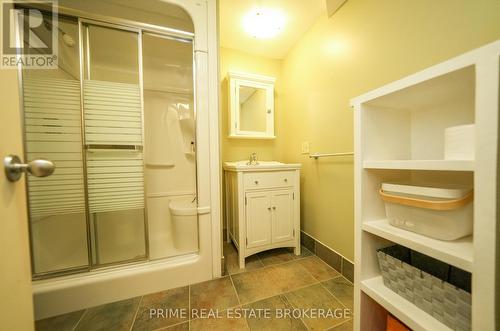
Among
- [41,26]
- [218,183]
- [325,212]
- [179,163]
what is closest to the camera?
[41,26]

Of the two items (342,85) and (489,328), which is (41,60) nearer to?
(342,85)

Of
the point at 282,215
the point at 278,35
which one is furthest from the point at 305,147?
the point at 278,35

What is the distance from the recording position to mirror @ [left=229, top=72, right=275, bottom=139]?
1772 mm

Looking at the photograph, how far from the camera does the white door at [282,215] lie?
4.81ft

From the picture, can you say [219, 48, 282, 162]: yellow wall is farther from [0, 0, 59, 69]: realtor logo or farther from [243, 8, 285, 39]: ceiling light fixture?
[0, 0, 59, 69]: realtor logo

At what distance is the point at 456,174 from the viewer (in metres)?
0.68

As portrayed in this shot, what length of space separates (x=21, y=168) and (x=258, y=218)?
1245 mm

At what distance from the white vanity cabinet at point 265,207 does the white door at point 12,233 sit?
3.34 feet

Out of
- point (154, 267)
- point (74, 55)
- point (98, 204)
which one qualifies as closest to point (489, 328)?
point (154, 267)

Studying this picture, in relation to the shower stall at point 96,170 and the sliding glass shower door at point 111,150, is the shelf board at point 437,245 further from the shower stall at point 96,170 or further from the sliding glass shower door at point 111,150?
the sliding glass shower door at point 111,150

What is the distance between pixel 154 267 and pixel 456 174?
162 centimetres

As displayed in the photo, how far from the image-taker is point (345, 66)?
48.2 inches

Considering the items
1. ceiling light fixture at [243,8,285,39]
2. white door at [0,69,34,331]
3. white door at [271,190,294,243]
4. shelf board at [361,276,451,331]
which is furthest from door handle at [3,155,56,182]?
ceiling light fixture at [243,8,285,39]

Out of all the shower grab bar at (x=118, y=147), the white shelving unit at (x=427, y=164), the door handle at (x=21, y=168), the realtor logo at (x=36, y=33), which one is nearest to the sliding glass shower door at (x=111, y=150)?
the shower grab bar at (x=118, y=147)
